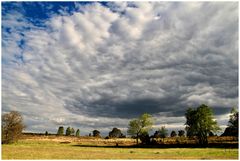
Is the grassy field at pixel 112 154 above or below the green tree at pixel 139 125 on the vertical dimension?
below

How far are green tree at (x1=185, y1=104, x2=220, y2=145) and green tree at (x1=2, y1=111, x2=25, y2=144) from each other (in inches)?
2320

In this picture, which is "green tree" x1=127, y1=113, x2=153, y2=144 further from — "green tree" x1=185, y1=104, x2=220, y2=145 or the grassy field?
the grassy field

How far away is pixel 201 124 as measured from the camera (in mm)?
99000

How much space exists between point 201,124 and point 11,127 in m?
64.8

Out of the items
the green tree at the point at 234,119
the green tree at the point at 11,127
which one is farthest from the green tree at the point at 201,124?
the green tree at the point at 11,127

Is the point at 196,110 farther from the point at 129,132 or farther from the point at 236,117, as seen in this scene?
the point at 129,132

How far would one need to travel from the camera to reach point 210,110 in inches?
4016

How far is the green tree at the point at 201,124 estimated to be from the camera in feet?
324

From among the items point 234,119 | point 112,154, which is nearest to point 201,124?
point 234,119

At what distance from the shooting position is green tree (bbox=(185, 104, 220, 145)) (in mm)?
98812

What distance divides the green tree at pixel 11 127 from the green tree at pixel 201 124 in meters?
58.9

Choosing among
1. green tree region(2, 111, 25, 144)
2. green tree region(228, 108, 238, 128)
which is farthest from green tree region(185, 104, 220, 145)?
green tree region(2, 111, 25, 144)

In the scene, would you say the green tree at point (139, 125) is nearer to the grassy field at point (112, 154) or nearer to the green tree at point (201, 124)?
the green tree at point (201, 124)

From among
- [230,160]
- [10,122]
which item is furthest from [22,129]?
[230,160]
